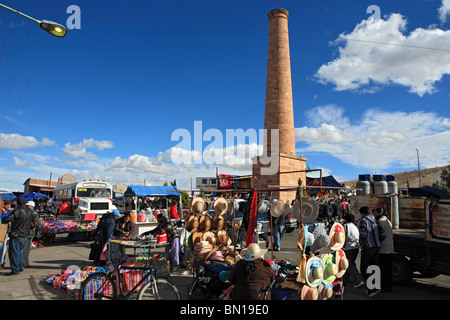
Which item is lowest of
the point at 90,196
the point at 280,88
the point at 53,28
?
the point at 90,196

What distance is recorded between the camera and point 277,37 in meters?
20.5

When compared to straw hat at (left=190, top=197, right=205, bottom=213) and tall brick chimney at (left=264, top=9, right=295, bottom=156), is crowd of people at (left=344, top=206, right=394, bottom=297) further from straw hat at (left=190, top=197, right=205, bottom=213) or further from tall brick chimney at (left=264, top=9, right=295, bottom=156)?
tall brick chimney at (left=264, top=9, right=295, bottom=156)

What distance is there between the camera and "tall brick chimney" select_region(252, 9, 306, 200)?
20.1 m

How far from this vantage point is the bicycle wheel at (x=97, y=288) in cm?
519

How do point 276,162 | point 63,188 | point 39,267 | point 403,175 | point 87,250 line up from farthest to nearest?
1. point 403,175
2. point 63,188
3. point 276,162
4. point 87,250
5. point 39,267

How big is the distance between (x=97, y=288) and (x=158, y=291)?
4.55ft

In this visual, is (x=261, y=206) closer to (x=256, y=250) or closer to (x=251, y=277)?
(x=256, y=250)

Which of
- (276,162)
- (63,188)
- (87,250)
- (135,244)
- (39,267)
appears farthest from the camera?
(63,188)

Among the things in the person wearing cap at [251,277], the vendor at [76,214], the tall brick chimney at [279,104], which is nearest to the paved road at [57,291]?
the person wearing cap at [251,277]

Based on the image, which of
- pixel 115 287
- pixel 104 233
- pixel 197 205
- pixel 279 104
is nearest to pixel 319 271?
pixel 115 287

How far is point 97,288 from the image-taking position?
209 inches
